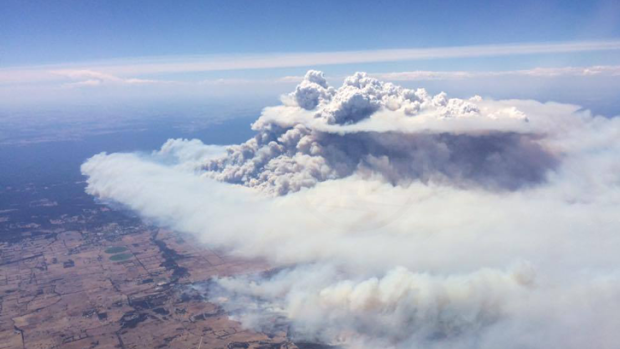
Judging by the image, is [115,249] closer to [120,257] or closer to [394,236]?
[120,257]

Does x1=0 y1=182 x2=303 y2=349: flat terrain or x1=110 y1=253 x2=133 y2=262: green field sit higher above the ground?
x1=0 y1=182 x2=303 y2=349: flat terrain

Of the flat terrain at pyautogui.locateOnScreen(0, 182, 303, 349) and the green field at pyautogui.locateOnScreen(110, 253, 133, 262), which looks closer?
the flat terrain at pyautogui.locateOnScreen(0, 182, 303, 349)

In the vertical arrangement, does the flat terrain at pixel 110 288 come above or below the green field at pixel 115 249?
above

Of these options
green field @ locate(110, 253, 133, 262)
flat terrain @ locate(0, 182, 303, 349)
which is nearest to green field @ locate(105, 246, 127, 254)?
flat terrain @ locate(0, 182, 303, 349)

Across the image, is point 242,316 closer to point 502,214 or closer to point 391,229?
point 391,229

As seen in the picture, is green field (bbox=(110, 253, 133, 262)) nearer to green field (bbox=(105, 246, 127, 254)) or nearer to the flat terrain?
the flat terrain

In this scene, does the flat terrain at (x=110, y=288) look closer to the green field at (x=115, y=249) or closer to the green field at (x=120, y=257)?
the green field at (x=120, y=257)

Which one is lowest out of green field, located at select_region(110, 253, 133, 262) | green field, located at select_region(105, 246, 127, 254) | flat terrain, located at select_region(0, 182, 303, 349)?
green field, located at select_region(105, 246, 127, 254)

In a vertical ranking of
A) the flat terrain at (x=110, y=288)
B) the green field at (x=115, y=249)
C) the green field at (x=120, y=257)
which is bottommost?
the green field at (x=115, y=249)

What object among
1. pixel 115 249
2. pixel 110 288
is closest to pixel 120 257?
pixel 115 249

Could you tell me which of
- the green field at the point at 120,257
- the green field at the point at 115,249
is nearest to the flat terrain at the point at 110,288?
the green field at the point at 120,257
